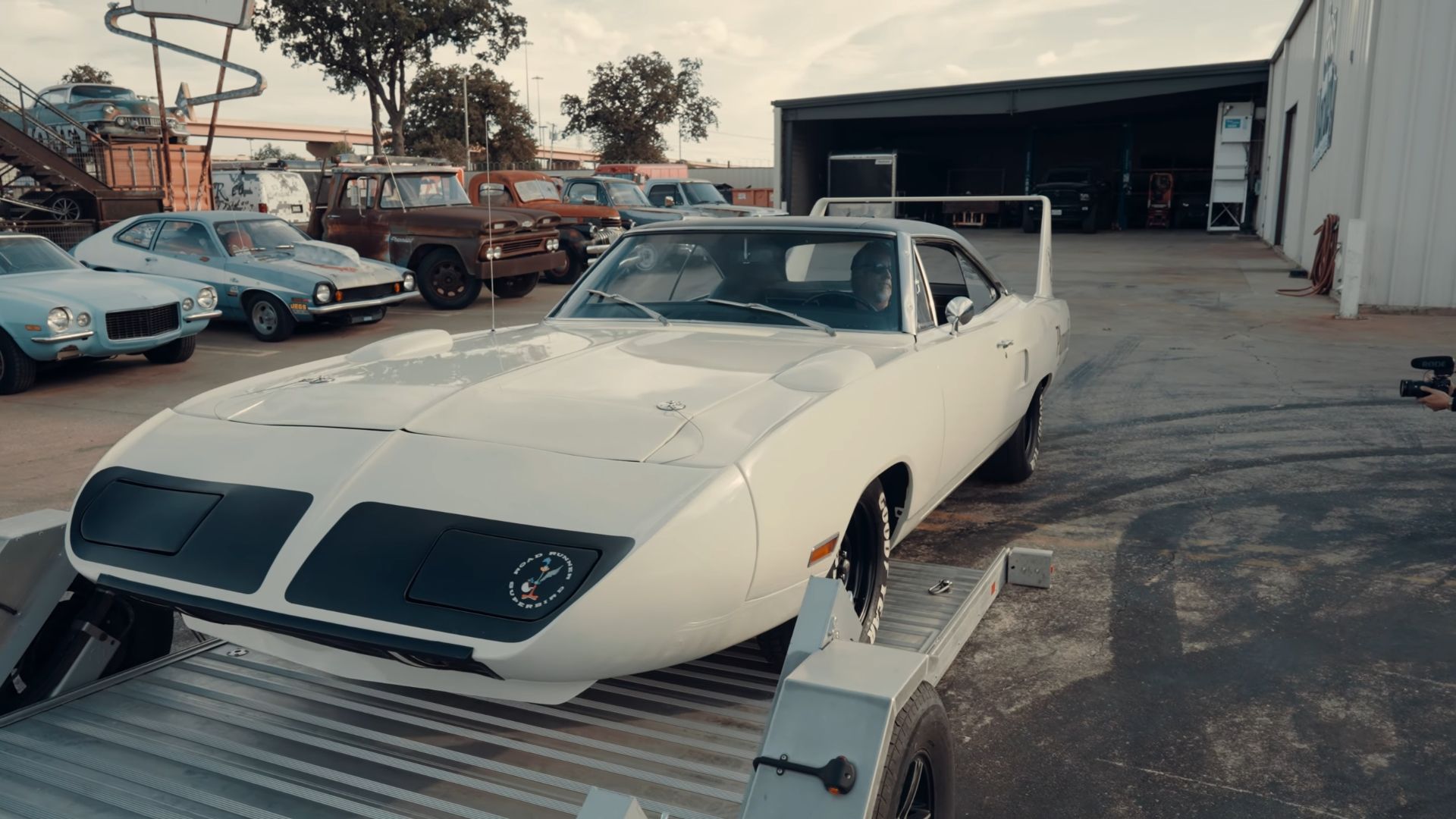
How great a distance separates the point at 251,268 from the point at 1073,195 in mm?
24843

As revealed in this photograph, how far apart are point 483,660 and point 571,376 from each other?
3.88 ft

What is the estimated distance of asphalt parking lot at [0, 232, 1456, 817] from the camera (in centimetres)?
297

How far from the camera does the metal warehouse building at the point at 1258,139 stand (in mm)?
12664

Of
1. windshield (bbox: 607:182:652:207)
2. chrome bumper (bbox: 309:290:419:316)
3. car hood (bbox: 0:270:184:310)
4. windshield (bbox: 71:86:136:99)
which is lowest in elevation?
chrome bumper (bbox: 309:290:419:316)

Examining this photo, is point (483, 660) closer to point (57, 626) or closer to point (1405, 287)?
point (57, 626)

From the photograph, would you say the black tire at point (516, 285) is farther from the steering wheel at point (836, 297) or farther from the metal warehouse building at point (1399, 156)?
the steering wheel at point (836, 297)

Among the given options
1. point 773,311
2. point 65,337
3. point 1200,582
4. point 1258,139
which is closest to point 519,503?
point 773,311

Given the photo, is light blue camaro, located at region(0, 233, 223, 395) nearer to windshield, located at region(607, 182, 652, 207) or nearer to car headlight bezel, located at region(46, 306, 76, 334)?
car headlight bezel, located at region(46, 306, 76, 334)

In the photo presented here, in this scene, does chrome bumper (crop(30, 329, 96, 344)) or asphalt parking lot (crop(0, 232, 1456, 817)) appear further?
chrome bumper (crop(30, 329, 96, 344))

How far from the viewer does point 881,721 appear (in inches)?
74.4

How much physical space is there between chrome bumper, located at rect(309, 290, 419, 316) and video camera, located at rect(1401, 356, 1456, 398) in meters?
9.93

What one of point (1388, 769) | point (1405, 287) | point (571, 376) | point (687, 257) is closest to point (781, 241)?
point (687, 257)

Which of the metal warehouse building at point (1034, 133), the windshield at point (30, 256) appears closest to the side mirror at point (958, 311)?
the windshield at point (30, 256)

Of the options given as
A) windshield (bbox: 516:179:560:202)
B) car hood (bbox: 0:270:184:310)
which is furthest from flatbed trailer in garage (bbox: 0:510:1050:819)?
windshield (bbox: 516:179:560:202)
